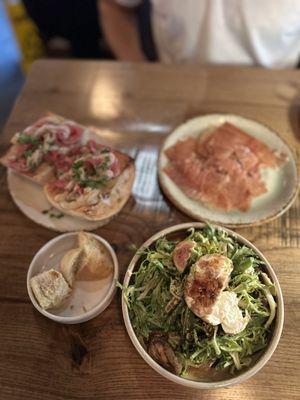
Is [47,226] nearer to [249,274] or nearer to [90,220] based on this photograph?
[90,220]

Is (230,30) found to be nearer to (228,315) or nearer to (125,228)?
(125,228)

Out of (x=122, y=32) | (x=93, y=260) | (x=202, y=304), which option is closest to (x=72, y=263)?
(x=93, y=260)

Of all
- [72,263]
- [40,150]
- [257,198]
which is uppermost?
[40,150]

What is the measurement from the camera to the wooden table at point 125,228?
97 centimetres

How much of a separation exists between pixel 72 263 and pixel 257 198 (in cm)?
61

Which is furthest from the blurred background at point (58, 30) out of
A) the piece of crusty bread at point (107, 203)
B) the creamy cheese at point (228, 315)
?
the creamy cheese at point (228, 315)

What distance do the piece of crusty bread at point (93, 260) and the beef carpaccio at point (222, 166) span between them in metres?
0.34

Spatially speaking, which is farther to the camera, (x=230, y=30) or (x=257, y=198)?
(x=230, y=30)

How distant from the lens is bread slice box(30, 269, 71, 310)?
989mm

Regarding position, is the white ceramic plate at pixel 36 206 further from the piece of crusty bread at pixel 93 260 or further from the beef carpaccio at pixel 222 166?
the beef carpaccio at pixel 222 166

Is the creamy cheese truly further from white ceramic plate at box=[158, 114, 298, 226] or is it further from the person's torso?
the person's torso

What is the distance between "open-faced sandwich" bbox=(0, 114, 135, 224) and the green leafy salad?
0.28 m

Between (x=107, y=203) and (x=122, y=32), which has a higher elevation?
(x=122, y=32)

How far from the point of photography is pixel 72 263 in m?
1.04
